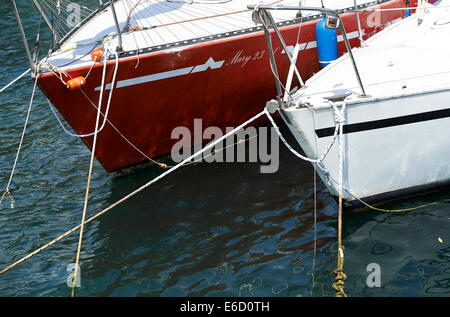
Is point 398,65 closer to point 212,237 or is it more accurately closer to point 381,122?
point 381,122

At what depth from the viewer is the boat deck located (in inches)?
349

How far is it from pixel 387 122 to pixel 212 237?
244cm

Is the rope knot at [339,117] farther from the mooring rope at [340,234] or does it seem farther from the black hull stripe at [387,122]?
the black hull stripe at [387,122]

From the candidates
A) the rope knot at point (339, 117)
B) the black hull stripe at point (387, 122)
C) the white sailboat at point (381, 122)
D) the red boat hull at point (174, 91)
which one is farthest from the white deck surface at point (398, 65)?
the red boat hull at point (174, 91)

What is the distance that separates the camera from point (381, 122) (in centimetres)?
686

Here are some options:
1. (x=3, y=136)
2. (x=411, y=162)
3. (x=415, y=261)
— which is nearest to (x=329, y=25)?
(x=411, y=162)

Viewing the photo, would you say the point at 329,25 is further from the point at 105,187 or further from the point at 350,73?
the point at 105,187

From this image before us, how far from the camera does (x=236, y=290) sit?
6.38 metres

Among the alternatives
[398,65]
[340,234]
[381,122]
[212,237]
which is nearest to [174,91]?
[212,237]

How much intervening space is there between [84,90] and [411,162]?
14.2ft

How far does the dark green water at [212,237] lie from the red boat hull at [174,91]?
598 mm

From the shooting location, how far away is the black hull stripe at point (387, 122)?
680 cm

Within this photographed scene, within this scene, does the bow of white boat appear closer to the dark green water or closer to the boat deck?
the dark green water

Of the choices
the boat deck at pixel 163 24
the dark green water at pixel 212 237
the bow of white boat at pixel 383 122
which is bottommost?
the dark green water at pixel 212 237
